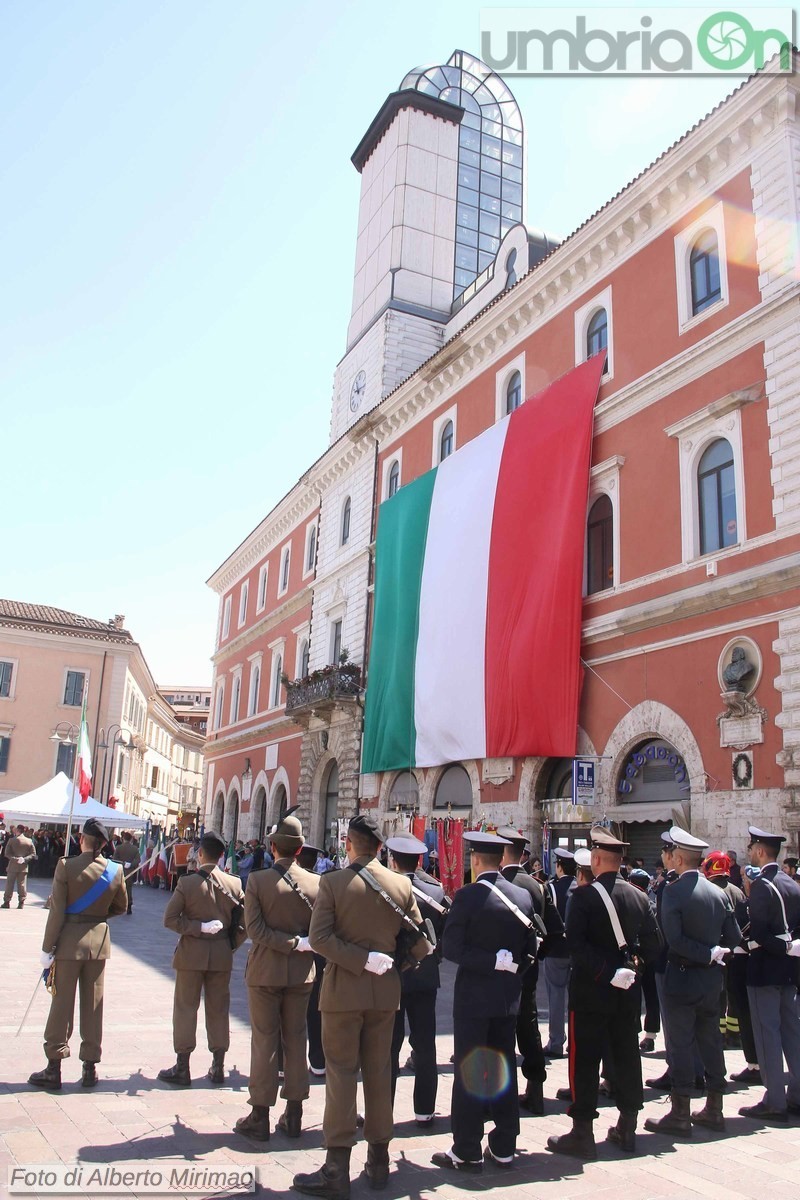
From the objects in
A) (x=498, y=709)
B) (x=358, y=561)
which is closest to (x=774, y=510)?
(x=498, y=709)

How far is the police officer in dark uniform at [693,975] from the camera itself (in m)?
6.21

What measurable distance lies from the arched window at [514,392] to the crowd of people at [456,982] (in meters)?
14.8

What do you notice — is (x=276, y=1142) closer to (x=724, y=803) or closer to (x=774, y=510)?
(x=724, y=803)

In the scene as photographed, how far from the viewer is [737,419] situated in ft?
48.4

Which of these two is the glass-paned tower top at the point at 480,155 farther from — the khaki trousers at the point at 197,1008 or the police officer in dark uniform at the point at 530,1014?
the khaki trousers at the point at 197,1008

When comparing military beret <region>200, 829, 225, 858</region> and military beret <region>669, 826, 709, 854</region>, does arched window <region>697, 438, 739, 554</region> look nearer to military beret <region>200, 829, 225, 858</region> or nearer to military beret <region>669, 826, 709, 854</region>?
military beret <region>669, 826, 709, 854</region>

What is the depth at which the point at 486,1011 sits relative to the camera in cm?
554

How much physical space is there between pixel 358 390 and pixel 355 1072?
27.8m

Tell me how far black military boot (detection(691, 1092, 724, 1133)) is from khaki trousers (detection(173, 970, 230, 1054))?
3298mm

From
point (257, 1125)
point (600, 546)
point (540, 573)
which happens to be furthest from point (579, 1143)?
point (600, 546)

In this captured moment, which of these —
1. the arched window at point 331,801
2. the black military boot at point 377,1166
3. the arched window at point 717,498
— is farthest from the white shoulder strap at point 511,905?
the arched window at point 331,801

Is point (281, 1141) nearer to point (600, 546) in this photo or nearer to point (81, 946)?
point (81, 946)

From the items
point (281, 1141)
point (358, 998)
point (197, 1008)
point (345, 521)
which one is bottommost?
point (281, 1141)

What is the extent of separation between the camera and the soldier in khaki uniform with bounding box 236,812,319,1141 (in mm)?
5664
